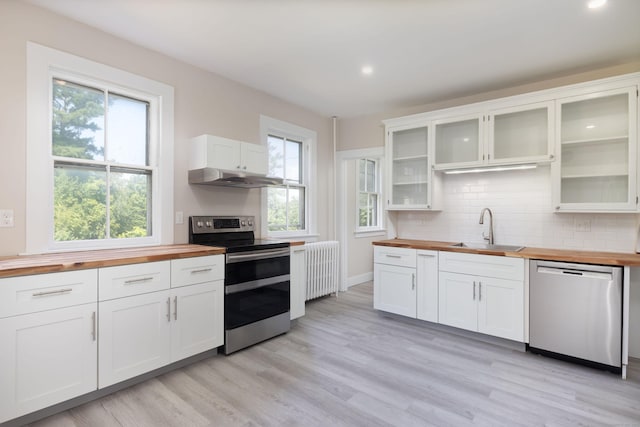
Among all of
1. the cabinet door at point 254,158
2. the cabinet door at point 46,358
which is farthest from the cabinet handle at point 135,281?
the cabinet door at point 254,158

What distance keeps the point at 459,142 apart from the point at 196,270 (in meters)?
2.99

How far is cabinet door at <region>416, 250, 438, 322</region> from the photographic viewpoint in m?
3.34

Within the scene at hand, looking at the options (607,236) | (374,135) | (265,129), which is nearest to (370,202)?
(374,135)

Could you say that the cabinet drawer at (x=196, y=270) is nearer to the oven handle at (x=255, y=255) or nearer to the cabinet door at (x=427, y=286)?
the oven handle at (x=255, y=255)

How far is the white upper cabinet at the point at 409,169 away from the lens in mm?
3734

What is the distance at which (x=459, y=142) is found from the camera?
355 cm

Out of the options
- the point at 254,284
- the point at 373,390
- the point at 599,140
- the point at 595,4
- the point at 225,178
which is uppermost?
the point at 595,4

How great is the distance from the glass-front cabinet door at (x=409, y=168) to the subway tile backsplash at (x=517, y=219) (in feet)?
0.99

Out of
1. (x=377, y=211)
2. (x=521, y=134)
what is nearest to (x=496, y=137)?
(x=521, y=134)

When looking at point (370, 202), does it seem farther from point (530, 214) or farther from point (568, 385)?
point (568, 385)

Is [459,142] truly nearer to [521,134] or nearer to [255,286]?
[521,134]

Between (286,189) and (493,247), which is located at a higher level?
(286,189)

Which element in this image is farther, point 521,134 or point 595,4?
point 521,134

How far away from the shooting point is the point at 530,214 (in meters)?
3.31
